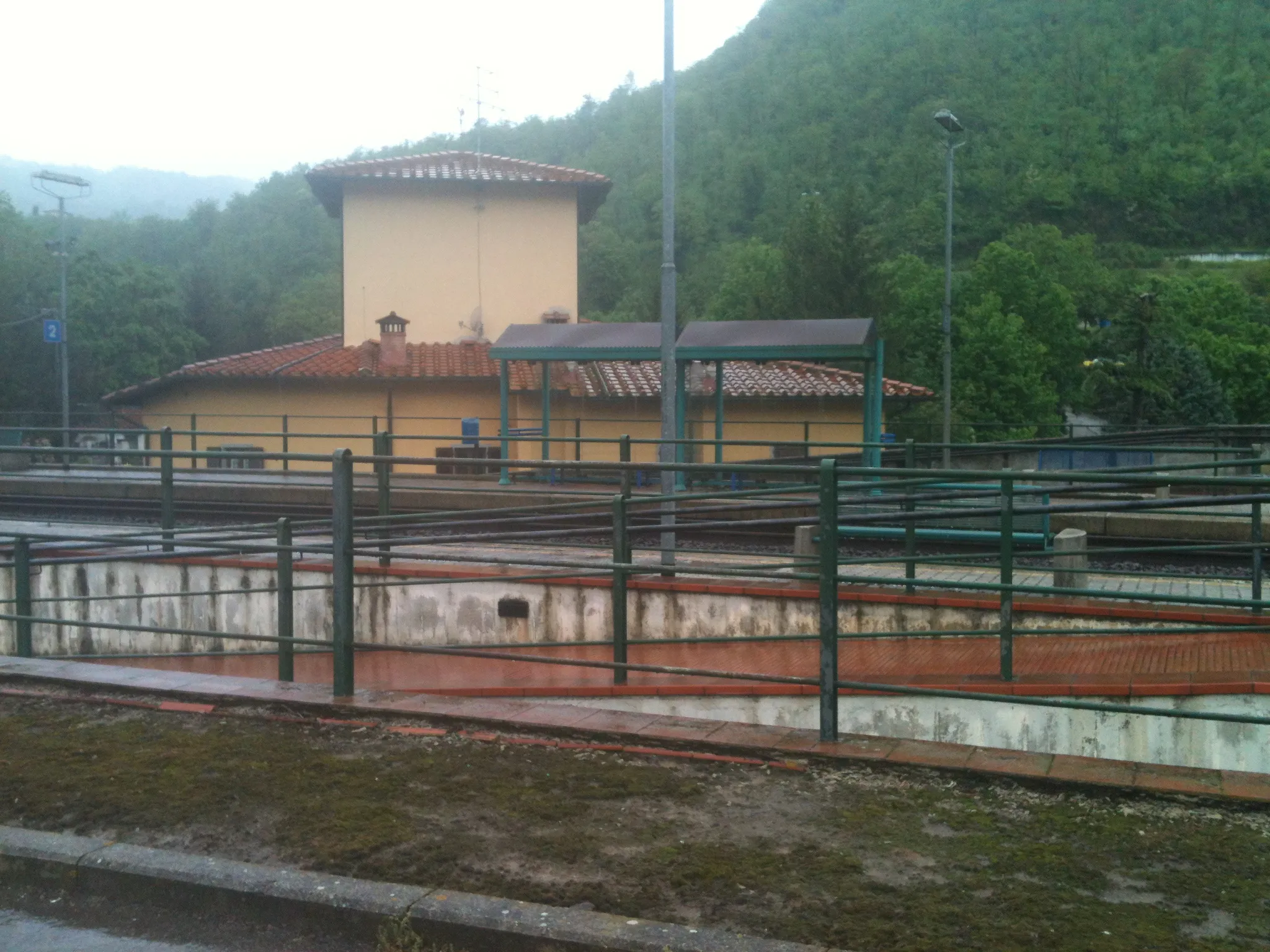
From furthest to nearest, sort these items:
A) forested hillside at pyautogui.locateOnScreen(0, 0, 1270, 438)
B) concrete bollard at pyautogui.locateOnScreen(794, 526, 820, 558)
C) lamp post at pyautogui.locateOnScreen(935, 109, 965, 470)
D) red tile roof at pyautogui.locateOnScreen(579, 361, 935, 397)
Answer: forested hillside at pyautogui.locateOnScreen(0, 0, 1270, 438), lamp post at pyautogui.locateOnScreen(935, 109, 965, 470), red tile roof at pyautogui.locateOnScreen(579, 361, 935, 397), concrete bollard at pyautogui.locateOnScreen(794, 526, 820, 558)

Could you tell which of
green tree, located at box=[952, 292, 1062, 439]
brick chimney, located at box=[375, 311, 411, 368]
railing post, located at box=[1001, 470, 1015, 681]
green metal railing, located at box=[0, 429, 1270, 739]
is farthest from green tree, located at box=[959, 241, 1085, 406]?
railing post, located at box=[1001, 470, 1015, 681]

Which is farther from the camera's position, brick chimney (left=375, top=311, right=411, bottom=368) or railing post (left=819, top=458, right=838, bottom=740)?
brick chimney (left=375, top=311, right=411, bottom=368)

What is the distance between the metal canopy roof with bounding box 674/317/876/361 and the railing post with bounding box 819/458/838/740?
44.0ft

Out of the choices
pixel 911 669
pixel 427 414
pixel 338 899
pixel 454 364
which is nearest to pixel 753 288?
pixel 454 364

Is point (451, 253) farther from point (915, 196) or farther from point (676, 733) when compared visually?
point (915, 196)

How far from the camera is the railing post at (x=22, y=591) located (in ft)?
25.5

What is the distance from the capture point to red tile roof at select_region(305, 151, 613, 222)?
111ft

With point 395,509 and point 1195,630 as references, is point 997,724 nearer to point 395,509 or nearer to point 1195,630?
point 1195,630

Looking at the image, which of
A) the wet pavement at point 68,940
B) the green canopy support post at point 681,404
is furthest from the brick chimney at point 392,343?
the wet pavement at point 68,940

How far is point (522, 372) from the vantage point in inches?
1179

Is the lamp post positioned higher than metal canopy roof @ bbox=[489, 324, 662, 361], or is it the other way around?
the lamp post

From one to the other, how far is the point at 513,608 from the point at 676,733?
17.8ft

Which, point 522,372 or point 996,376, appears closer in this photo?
point 522,372

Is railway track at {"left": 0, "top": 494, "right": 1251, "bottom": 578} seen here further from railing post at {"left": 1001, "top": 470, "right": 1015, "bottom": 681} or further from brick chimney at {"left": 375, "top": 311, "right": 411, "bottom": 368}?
brick chimney at {"left": 375, "top": 311, "right": 411, "bottom": 368}
